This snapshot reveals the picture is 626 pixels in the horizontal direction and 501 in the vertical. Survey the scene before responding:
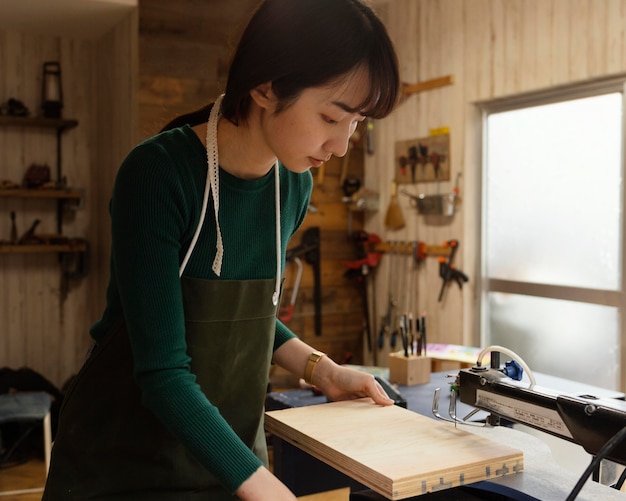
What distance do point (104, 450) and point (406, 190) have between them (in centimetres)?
366

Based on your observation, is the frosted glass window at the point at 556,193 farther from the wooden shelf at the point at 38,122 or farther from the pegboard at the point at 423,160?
the wooden shelf at the point at 38,122

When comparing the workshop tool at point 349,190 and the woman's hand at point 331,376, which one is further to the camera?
the workshop tool at point 349,190

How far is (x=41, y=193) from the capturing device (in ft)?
15.0

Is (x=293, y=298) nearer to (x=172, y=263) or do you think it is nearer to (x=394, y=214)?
(x=394, y=214)

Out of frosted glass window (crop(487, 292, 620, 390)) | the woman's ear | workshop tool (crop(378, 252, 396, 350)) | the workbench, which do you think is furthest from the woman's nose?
workshop tool (crop(378, 252, 396, 350))

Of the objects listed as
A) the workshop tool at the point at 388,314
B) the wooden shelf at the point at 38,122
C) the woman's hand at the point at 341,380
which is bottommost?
the workshop tool at the point at 388,314

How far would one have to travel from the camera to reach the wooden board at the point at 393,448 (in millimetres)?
1021

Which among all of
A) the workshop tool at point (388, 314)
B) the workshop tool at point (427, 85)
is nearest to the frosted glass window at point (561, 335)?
the workshop tool at point (388, 314)

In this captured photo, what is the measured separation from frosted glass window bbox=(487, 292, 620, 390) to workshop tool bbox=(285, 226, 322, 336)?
119 cm

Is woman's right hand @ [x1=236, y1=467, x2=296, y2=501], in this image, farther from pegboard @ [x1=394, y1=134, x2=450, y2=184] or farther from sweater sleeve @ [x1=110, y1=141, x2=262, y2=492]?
pegboard @ [x1=394, y1=134, x2=450, y2=184]

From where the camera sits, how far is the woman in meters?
0.98

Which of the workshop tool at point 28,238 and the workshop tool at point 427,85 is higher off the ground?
the workshop tool at point 427,85

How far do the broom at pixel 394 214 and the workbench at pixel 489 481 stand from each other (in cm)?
217

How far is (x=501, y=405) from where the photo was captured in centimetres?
122
